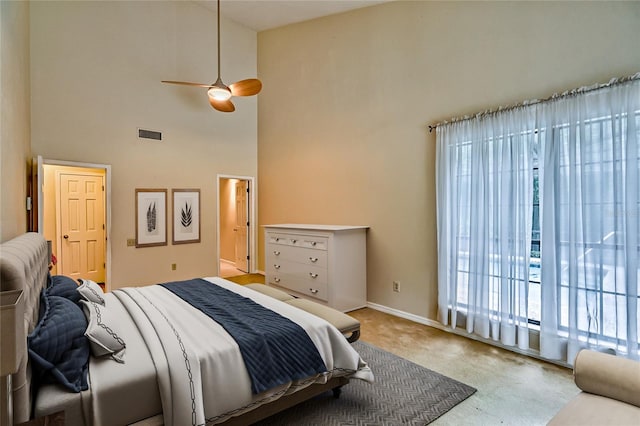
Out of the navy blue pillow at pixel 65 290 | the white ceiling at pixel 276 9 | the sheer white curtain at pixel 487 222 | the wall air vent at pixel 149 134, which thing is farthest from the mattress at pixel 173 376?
the white ceiling at pixel 276 9

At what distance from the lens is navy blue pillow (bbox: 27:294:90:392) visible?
141 centimetres

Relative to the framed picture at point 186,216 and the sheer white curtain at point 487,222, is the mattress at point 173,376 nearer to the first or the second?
the sheer white curtain at point 487,222

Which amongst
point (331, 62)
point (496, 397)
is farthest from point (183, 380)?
point (331, 62)

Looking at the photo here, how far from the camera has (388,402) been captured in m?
2.25

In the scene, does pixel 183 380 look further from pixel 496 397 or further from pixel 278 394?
pixel 496 397

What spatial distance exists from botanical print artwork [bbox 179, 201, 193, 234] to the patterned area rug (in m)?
3.96

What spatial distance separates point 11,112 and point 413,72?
3.77 metres

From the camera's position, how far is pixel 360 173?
14.4 feet

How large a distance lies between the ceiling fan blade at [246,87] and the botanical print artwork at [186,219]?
2157 mm

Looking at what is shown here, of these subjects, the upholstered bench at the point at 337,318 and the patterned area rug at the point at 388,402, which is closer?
the patterned area rug at the point at 388,402

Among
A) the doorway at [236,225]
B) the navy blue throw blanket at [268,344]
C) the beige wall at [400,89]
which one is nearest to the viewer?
the navy blue throw blanket at [268,344]

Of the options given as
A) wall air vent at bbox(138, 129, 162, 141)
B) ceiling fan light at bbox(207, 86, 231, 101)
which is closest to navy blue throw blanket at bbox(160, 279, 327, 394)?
ceiling fan light at bbox(207, 86, 231, 101)

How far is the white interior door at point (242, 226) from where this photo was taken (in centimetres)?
644

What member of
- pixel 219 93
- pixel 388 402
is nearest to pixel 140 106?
pixel 219 93
